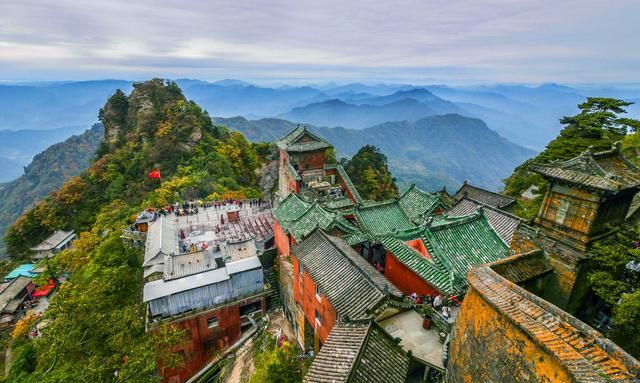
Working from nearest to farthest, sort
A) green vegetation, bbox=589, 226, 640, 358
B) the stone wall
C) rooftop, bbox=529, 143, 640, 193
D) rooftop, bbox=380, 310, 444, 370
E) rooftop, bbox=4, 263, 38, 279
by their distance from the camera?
1. the stone wall
2. green vegetation, bbox=589, 226, 640, 358
3. rooftop, bbox=529, 143, 640, 193
4. rooftop, bbox=380, 310, 444, 370
5. rooftop, bbox=4, 263, 38, 279

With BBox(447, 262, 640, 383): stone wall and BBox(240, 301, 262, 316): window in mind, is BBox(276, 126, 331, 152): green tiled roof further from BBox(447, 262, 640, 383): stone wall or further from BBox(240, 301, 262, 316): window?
BBox(447, 262, 640, 383): stone wall

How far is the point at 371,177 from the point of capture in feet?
196

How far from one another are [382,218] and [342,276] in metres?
9.84

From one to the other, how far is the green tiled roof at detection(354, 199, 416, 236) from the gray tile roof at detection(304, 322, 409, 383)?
11.2 meters

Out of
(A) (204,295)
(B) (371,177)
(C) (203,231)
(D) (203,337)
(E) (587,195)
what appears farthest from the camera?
(B) (371,177)

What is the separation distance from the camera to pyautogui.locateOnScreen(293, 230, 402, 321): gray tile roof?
45.9 feet

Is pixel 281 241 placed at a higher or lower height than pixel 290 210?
lower

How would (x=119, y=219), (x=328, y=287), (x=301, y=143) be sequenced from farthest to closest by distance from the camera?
1. (x=119, y=219)
2. (x=301, y=143)
3. (x=328, y=287)

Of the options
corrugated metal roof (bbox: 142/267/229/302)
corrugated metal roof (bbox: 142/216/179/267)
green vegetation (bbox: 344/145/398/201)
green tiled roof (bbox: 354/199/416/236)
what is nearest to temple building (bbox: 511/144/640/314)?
green tiled roof (bbox: 354/199/416/236)

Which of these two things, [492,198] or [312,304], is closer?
[312,304]

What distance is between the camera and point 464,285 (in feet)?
48.5

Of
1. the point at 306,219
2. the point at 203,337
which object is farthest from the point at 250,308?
the point at 306,219

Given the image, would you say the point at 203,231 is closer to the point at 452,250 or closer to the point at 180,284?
the point at 180,284

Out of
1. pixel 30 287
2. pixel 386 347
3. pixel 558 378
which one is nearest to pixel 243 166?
pixel 30 287
